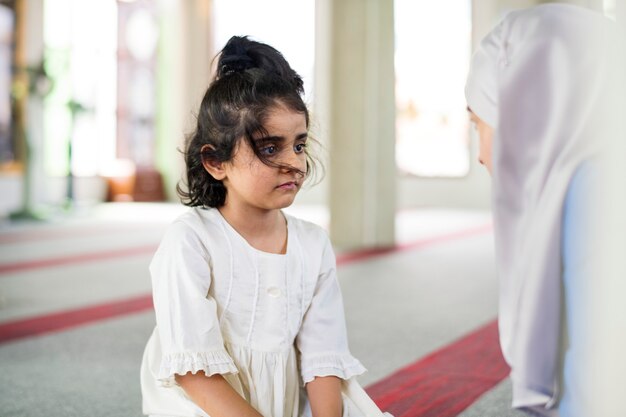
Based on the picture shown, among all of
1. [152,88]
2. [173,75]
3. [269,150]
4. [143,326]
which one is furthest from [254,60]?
[173,75]

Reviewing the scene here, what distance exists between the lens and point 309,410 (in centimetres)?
175

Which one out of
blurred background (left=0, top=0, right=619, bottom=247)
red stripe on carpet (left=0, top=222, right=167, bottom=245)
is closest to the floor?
red stripe on carpet (left=0, top=222, right=167, bottom=245)

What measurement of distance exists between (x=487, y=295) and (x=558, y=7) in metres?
3.22

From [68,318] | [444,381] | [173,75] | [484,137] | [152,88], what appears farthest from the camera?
[173,75]

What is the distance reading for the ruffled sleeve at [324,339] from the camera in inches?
66.9

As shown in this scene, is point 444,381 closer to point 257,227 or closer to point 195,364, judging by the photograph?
point 257,227

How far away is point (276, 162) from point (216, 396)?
0.45m

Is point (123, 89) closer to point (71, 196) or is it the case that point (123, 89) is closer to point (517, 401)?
point (71, 196)

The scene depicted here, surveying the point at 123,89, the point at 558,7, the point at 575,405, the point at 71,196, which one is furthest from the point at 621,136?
the point at 123,89

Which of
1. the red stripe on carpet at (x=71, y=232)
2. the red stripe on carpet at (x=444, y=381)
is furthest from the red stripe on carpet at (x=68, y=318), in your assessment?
the red stripe on carpet at (x=71, y=232)

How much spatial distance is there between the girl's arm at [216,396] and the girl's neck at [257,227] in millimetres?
292

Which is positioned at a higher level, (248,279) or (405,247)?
(248,279)

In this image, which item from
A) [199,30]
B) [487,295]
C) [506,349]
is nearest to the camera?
[506,349]

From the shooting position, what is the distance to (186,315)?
5.05 ft
